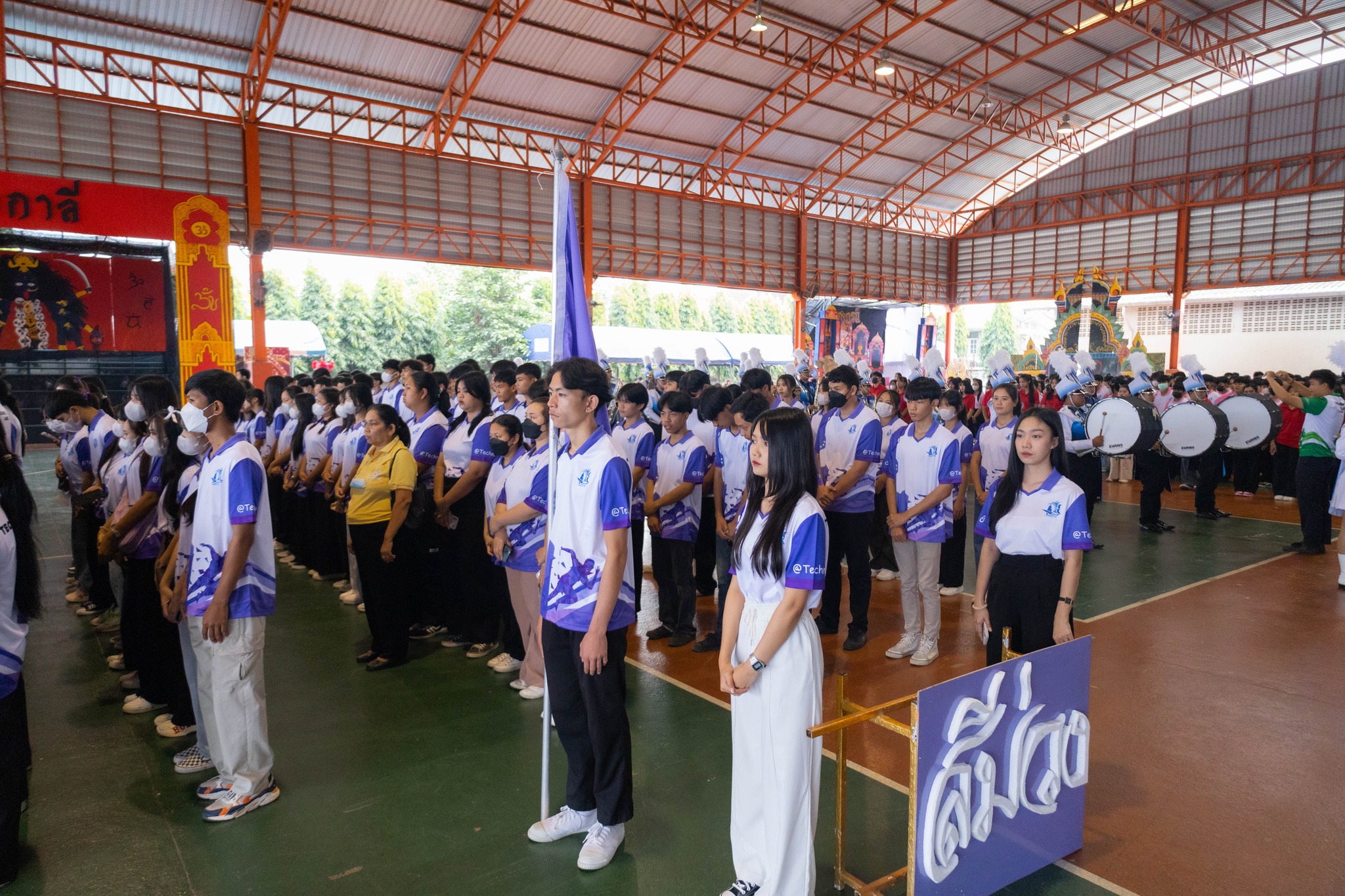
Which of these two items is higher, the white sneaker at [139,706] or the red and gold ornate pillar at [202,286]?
the red and gold ornate pillar at [202,286]

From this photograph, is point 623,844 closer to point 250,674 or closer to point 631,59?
point 250,674

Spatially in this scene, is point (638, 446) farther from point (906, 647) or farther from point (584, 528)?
point (584, 528)

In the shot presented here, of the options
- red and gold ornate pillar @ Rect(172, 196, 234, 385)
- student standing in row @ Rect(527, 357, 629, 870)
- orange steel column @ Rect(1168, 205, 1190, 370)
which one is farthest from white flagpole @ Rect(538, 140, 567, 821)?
orange steel column @ Rect(1168, 205, 1190, 370)

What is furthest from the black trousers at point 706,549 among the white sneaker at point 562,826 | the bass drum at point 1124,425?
the bass drum at point 1124,425

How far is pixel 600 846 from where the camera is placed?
2.58 metres

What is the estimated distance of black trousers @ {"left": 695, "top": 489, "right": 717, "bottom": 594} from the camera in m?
5.72

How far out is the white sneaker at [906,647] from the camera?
450 centimetres

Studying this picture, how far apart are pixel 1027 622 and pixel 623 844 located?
5.48 feet

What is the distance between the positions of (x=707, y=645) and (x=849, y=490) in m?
1.22

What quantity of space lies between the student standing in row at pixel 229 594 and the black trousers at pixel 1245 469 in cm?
1143

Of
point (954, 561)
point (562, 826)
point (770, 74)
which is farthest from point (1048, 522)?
point (770, 74)

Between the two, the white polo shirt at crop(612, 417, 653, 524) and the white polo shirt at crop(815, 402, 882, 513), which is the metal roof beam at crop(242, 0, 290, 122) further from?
the white polo shirt at crop(815, 402, 882, 513)

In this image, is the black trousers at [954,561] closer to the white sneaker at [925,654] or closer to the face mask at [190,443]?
the white sneaker at [925,654]

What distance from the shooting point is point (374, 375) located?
909 centimetres
